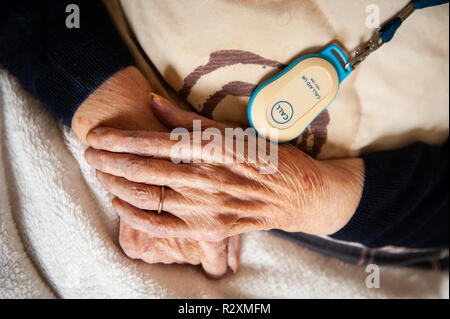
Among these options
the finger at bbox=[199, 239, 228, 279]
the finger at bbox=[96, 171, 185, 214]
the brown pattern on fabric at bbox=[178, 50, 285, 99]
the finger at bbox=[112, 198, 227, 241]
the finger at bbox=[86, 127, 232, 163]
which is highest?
the brown pattern on fabric at bbox=[178, 50, 285, 99]

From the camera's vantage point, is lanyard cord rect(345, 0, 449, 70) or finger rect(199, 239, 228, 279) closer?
lanyard cord rect(345, 0, 449, 70)

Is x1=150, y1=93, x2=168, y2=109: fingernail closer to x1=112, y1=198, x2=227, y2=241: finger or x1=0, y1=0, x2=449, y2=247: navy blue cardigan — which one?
x1=0, y1=0, x2=449, y2=247: navy blue cardigan

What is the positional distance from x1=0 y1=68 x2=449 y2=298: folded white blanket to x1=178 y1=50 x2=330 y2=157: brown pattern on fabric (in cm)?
26

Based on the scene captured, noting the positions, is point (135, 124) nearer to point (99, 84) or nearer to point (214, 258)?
point (99, 84)

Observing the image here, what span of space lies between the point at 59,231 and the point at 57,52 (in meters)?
0.34

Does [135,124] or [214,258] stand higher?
[135,124]

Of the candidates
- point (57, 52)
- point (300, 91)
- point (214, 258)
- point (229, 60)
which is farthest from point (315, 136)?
point (57, 52)

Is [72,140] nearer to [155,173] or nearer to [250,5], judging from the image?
[155,173]

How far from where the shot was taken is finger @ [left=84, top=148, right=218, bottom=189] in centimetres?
48

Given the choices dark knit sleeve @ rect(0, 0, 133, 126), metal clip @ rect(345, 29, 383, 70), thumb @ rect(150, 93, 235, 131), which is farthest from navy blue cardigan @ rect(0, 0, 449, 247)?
metal clip @ rect(345, 29, 383, 70)

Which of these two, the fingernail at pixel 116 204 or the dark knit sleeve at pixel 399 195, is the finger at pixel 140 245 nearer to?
the fingernail at pixel 116 204

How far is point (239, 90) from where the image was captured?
1.79 ft

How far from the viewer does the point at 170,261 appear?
Answer: 64 cm

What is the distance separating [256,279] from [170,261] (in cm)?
21
